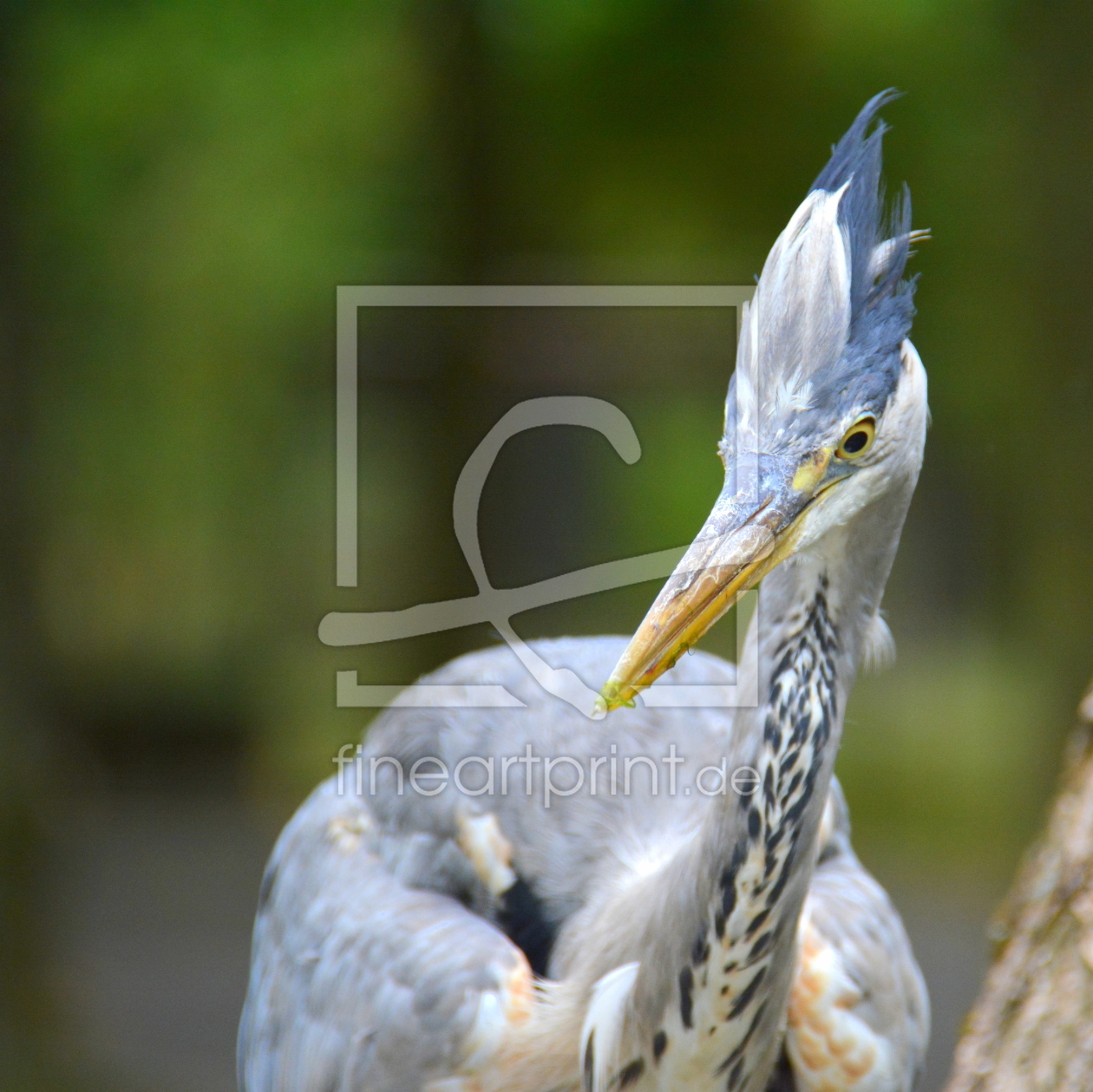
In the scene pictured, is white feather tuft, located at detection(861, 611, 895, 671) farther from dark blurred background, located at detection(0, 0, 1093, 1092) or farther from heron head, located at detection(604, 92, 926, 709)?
dark blurred background, located at detection(0, 0, 1093, 1092)

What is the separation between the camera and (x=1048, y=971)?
1.25m

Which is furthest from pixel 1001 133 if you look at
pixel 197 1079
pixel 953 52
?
pixel 197 1079

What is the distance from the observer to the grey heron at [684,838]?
1256mm

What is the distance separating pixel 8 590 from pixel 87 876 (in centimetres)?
115

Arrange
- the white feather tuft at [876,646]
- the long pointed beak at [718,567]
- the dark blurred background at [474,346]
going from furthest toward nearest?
the dark blurred background at [474,346]
the white feather tuft at [876,646]
the long pointed beak at [718,567]

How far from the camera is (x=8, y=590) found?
299 centimetres

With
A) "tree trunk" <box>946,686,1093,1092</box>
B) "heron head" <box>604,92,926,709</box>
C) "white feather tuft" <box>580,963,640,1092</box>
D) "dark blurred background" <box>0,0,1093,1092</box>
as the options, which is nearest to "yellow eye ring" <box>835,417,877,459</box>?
"heron head" <box>604,92,926,709</box>

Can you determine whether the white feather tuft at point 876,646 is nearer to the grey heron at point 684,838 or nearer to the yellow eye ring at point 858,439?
the grey heron at point 684,838

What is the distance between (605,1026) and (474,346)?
2314 millimetres

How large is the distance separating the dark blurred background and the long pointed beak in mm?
2036

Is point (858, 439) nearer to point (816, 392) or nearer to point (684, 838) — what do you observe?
point (816, 392)

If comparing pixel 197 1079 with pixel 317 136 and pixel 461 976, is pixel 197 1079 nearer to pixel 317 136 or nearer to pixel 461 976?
pixel 461 976

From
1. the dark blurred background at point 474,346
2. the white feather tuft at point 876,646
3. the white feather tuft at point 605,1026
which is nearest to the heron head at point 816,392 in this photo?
the white feather tuft at point 876,646

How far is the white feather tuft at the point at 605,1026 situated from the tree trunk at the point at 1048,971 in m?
0.37
